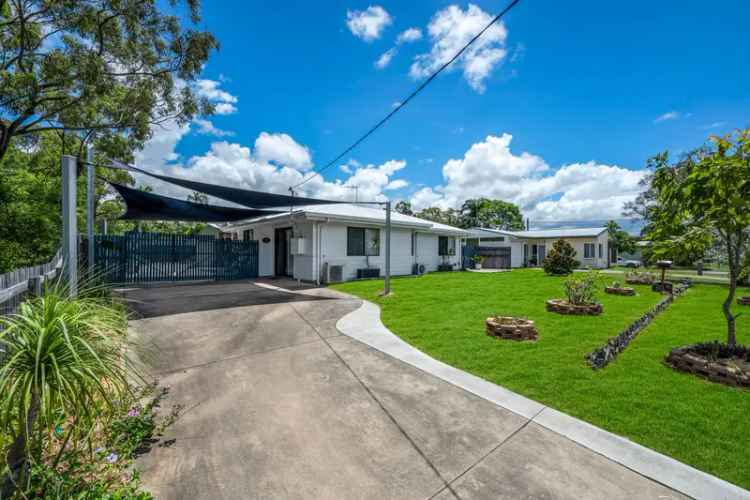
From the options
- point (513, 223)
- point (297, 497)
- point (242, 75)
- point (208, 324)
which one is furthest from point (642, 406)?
point (513, 223)

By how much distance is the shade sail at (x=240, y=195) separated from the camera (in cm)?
644

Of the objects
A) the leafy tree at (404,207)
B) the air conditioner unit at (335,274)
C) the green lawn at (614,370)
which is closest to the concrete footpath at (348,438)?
the green lawn at (614,370)

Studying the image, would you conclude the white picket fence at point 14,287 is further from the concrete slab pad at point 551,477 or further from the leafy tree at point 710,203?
the leafy tree at point 710,203

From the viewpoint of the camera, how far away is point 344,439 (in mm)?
2465

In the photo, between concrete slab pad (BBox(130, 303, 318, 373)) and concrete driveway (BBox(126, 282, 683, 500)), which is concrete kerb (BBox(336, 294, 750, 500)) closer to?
concrete driveway (BBox(126, 282, 683, 500))

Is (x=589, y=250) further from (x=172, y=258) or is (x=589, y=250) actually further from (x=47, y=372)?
(x=47, y=372)

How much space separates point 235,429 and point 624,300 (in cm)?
1063

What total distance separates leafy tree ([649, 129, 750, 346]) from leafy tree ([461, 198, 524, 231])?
44652mm

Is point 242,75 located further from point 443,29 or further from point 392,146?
point 443,29

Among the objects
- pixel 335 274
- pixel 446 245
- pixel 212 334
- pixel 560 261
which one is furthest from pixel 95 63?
pixel 560 261

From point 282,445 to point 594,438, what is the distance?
8.27ft

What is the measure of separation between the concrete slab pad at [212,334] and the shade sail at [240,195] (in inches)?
112

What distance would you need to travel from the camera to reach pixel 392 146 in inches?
507

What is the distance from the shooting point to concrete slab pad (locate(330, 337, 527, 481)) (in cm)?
232
